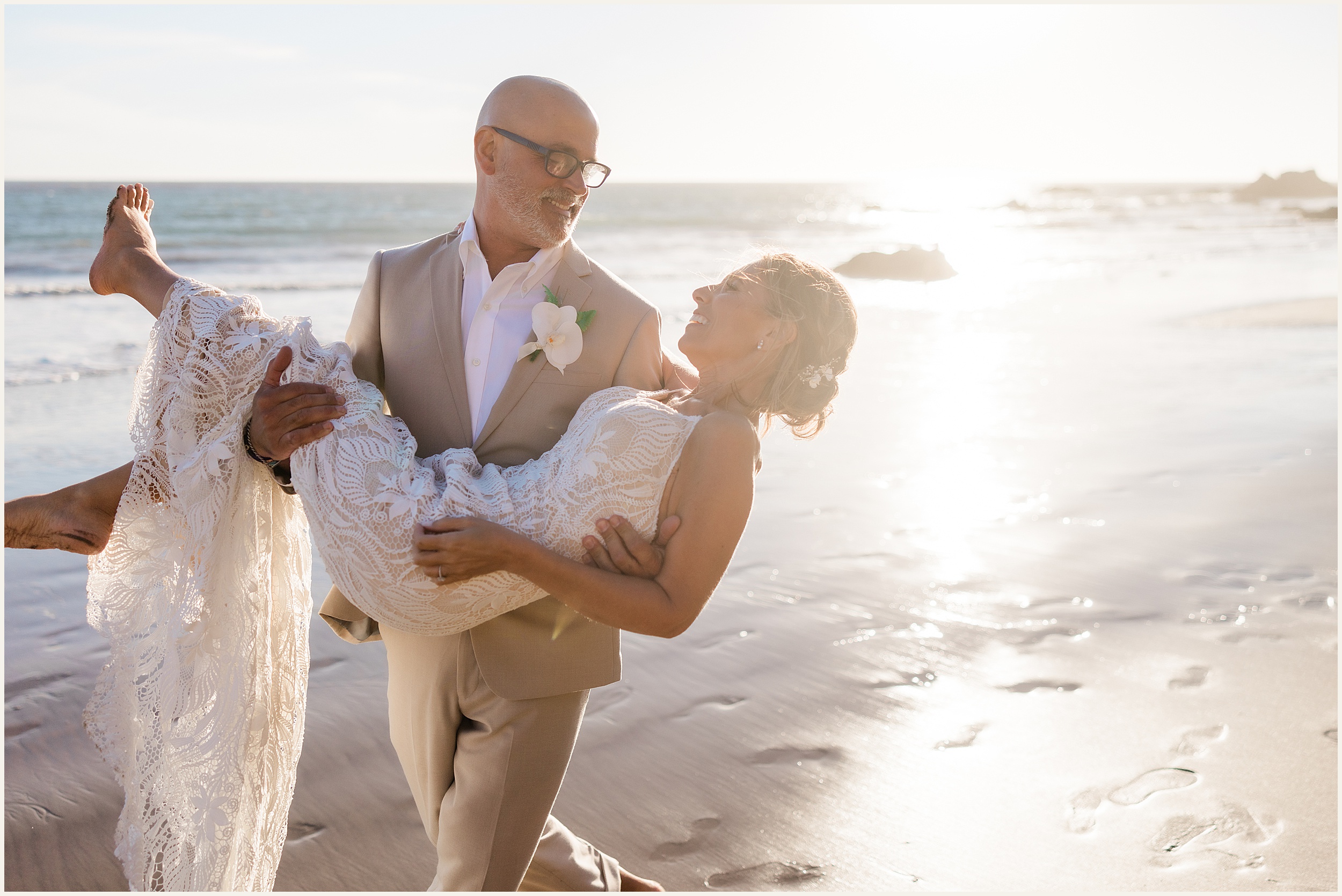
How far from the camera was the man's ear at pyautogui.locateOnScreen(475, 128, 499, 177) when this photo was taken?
9.99 ft

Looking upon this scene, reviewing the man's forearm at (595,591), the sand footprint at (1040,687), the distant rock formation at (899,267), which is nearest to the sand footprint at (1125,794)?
the sand footprint at (1040,687)

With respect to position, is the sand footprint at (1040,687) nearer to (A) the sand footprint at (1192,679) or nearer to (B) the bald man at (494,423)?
(A) the sand footprint at (1192,679)

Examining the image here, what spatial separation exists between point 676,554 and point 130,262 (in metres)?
1.77

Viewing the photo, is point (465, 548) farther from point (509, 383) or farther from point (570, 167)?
point (570, 167)

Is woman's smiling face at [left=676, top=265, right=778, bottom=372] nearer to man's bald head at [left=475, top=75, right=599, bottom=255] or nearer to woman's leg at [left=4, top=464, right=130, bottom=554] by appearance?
man's bald head at [left=475, top=75, right=599, bottom=255]

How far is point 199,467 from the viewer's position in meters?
2.87

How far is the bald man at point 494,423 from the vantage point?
2781 millimetres

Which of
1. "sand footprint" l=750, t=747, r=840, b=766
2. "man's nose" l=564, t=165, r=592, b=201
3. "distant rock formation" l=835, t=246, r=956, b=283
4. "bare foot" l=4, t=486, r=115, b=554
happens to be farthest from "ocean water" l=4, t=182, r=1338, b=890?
"distant rock formation" l=835, t=246, r=956, b=283

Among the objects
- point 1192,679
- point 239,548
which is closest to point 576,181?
point 239,548

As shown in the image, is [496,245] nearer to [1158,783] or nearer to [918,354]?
[1158,783]

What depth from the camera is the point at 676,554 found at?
2574mm

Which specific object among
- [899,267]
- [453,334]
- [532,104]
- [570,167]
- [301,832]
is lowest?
[301,832]

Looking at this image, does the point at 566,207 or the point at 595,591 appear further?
the point at 566,207

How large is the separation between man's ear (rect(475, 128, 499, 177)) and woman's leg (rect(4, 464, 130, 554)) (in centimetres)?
136
